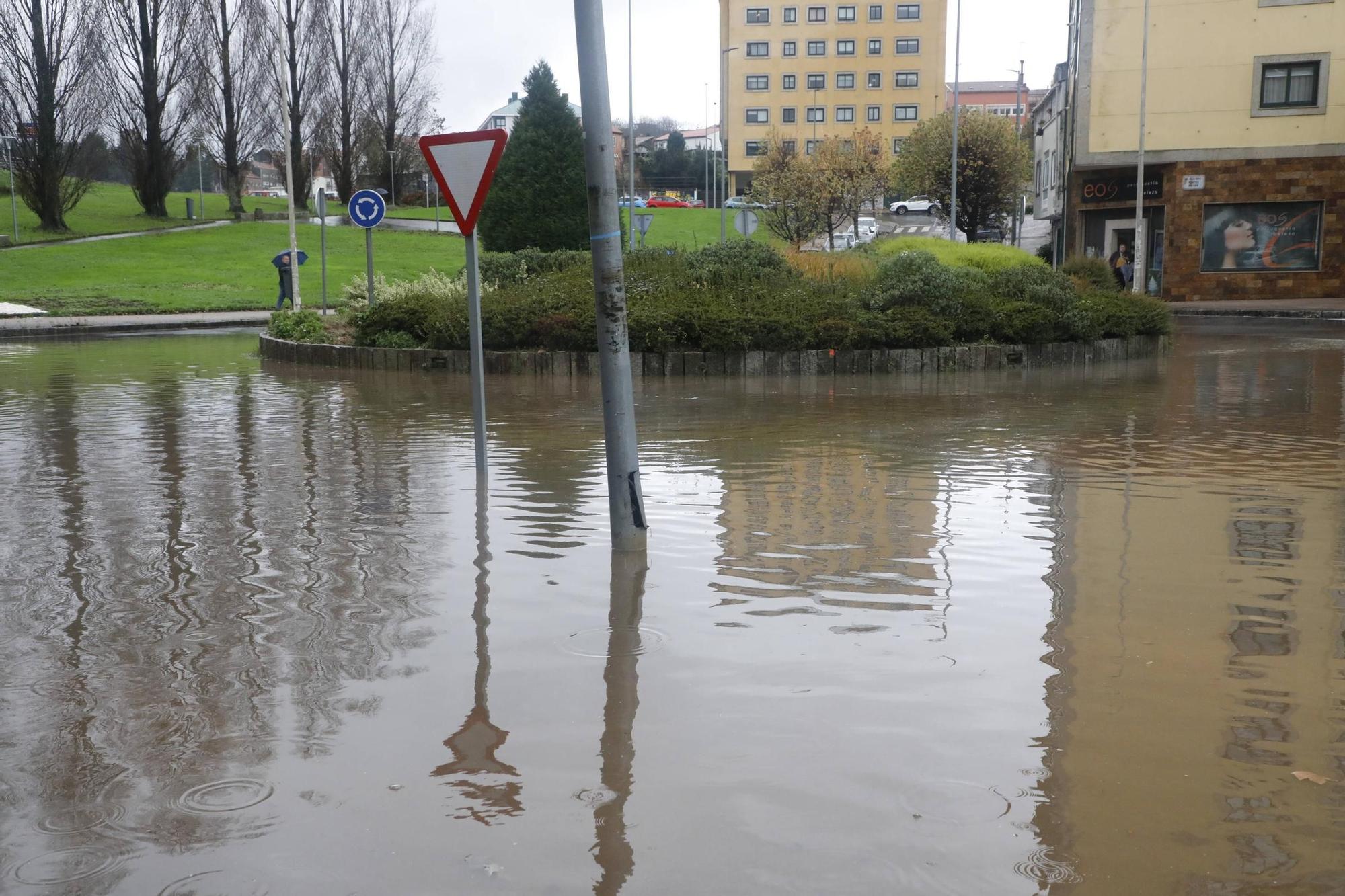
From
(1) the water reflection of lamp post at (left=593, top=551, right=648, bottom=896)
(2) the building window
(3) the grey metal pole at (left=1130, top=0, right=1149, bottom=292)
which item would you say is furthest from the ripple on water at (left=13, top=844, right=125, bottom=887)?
(2) the building window

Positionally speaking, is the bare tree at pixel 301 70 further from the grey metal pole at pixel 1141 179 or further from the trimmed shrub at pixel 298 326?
the trimmed shrub at pixel 298 326

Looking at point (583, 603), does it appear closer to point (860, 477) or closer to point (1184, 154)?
point (860, 477)

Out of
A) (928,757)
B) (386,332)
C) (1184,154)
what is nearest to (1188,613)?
(928,757)

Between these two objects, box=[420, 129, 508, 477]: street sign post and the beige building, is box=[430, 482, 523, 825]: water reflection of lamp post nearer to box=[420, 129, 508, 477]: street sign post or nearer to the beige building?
box=[420, 129, 508, 477]: street sign post

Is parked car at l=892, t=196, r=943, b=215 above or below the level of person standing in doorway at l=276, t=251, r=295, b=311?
above

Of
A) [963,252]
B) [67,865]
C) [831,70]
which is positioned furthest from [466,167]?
[831,70]

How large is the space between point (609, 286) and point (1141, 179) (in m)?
35.2

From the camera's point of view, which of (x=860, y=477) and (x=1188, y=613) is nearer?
(x=1188, y=613)

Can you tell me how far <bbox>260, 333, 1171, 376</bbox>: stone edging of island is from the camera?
17.8 meters

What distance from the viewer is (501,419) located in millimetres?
13570

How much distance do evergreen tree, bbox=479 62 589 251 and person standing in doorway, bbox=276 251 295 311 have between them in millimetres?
10051

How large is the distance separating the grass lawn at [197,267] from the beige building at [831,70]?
164 feet

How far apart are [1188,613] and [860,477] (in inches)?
152

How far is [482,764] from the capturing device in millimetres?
4207
